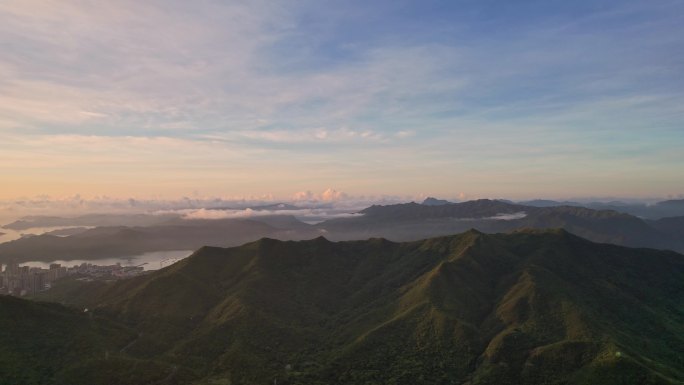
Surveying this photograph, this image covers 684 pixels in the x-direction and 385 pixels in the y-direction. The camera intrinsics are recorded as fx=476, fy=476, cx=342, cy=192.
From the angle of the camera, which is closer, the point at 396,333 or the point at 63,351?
the point at 63,351

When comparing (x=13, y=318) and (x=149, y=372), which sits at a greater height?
(x=13, y=318)

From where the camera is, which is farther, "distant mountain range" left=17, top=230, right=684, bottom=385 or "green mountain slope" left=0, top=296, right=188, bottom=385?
"distant mountain range" left=17, top=230, right=684, bottom=385

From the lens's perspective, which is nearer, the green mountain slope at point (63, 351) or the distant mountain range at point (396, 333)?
the green mountain slope at point (63, 351)

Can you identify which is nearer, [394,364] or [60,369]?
[60,369]

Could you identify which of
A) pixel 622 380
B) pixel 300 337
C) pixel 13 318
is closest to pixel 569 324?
pixel 622 380

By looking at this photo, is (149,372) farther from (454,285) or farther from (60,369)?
(454,285)

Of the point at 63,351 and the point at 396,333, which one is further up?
the point at 63,351

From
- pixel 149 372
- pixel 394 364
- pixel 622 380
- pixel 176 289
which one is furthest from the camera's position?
pixel 176 289

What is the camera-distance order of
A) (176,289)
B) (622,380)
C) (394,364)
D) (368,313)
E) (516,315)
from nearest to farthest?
1. (622,380)
2. (394,364)
3. (516,315)
4. (368,313)
5. (176,289)
